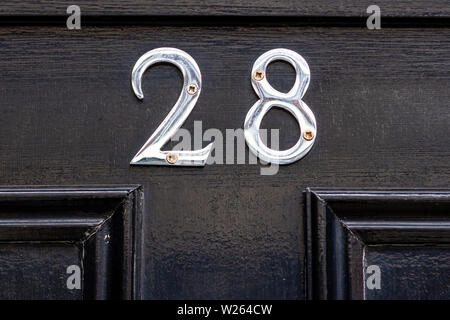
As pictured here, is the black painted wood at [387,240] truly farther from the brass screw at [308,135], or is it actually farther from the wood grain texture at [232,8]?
the wood grain texture at [232,8]

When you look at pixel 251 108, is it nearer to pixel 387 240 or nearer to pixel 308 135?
pixel 308 135

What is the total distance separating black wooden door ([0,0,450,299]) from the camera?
1.90 ft

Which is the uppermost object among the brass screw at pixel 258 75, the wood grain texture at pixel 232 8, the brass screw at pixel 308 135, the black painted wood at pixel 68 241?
the wood grain texture at pixel 232 8

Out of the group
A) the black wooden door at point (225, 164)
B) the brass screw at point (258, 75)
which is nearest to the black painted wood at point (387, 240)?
the black wooden door at point (225, 164)

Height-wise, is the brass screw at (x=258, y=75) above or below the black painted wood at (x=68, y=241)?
above

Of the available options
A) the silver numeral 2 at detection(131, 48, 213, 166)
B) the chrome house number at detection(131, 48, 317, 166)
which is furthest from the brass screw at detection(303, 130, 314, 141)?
the silver numeral 2 at detection(131, 48, 213, 166)

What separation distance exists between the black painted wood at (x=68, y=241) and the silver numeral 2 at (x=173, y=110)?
4 cm

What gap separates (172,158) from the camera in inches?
23.1

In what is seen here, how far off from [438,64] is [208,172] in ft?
0.91

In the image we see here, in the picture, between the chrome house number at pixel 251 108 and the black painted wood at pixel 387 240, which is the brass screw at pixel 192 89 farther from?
the black painted wood at pixel 387 240

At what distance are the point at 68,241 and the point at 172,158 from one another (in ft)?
0.46

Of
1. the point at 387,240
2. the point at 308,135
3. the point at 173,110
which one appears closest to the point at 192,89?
the point at 173,110

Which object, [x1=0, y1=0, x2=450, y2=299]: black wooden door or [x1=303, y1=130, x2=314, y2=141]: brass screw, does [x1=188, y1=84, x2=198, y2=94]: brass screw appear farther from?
[x1=303, y1=130, x2=314, y2=141]: brass screw

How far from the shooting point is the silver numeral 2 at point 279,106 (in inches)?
23.2
